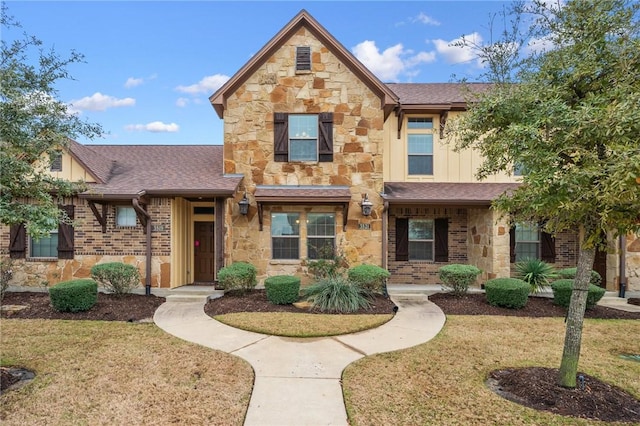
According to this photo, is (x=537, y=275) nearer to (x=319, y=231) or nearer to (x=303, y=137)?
(x=319, y=231)

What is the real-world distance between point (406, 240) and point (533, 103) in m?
7.70

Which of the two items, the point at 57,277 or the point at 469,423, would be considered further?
the point at 57,277

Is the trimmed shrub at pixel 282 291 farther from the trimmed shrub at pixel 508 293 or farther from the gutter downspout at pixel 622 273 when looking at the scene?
the gutter downspout at pixel 622 273

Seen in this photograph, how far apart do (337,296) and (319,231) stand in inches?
107

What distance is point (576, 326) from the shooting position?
165 inches

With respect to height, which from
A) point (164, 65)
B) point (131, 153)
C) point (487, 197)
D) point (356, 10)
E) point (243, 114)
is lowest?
point (487, 197)

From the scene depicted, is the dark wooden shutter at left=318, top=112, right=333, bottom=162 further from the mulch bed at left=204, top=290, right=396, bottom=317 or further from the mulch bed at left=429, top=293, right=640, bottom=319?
the mulch bed at left=429, top=293, right=640, bottom=319

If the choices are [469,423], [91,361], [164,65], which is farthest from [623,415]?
[164,65]

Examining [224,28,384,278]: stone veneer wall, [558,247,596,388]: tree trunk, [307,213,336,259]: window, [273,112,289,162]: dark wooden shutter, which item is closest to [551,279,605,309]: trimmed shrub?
[224,28,384,278]: stone veneer wall

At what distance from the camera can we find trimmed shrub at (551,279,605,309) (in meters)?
8.12

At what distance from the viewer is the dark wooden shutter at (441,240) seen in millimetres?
11586

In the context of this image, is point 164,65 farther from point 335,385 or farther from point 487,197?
point 335,385

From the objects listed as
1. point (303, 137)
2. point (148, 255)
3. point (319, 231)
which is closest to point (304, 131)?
point (303, 137)

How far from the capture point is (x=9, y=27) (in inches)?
180
